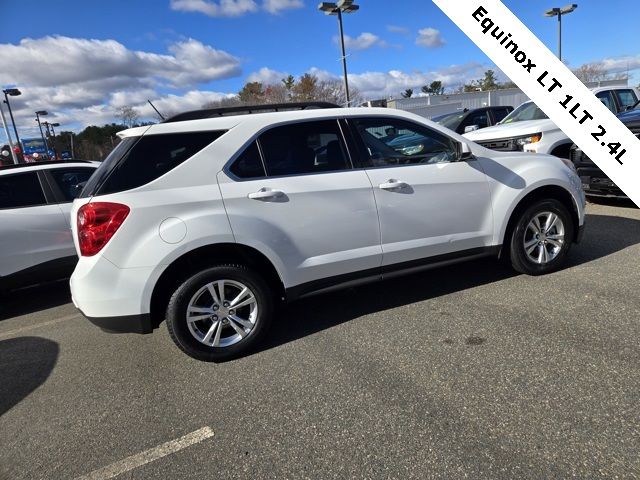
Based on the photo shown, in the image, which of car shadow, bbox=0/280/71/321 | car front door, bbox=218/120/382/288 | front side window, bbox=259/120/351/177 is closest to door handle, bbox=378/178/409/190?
car front door, bbox=218/120/382/288

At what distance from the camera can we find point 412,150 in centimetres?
393

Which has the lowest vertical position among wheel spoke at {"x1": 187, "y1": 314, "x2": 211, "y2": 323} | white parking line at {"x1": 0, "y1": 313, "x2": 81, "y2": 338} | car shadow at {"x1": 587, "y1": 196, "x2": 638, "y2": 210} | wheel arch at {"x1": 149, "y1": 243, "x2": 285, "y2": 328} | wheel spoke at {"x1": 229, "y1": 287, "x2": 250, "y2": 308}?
car shadow at {"x1": 587, "y1": 196, "x2": 638, "y2": 210}

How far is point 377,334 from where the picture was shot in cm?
354

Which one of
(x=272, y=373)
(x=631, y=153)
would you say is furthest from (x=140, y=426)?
(x=631, y=153)

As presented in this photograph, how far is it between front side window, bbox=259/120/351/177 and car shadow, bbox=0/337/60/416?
2.46m

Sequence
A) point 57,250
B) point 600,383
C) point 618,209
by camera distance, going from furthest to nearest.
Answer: point 618,209, point 57,250, point 600,383

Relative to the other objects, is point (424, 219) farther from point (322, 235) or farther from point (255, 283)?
point (255, 283)

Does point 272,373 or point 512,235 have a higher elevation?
point 512,235

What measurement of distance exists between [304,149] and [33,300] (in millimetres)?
4422

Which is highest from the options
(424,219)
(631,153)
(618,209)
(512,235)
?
(631,153)

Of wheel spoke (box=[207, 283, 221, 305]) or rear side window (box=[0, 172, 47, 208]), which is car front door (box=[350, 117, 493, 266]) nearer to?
→ wheel spoke (box=[207, 283, 221, 305])

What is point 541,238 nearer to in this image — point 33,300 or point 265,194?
point 265,194

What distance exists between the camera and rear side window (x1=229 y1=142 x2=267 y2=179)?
3301 millimetres

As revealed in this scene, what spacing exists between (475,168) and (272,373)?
256cm
